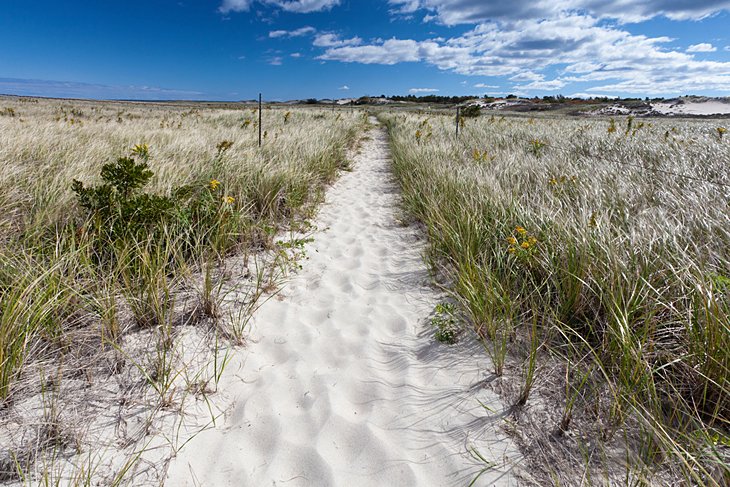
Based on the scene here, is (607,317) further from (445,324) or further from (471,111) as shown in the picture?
(471,111)

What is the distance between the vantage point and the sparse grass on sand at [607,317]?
1.24 m

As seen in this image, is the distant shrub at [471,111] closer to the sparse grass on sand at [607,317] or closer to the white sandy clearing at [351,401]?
the sparse grass on sand at [607,317]

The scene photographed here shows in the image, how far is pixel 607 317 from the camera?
1733mm

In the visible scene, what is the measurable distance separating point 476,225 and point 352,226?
176 cm

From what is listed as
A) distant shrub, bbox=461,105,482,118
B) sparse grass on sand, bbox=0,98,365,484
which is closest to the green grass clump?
sparse grass on sand, bbox=0,98,365,484

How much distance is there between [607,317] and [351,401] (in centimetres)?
139

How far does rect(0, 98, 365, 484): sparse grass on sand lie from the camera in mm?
1337

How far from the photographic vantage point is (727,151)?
504cm

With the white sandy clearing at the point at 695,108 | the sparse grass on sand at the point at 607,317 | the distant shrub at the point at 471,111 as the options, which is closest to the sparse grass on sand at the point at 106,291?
the sparse grass on sand at the point at 607,317

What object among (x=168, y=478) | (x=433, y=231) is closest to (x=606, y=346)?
(x=433, y=231)

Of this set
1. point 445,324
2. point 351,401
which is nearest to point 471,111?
point 445,324

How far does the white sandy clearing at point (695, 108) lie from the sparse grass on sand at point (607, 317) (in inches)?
1724

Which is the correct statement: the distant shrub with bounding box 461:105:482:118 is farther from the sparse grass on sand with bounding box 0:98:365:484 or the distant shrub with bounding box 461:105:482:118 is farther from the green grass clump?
the green grass clump

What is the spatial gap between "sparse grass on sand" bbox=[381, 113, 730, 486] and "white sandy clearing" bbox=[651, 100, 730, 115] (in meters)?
43.8
